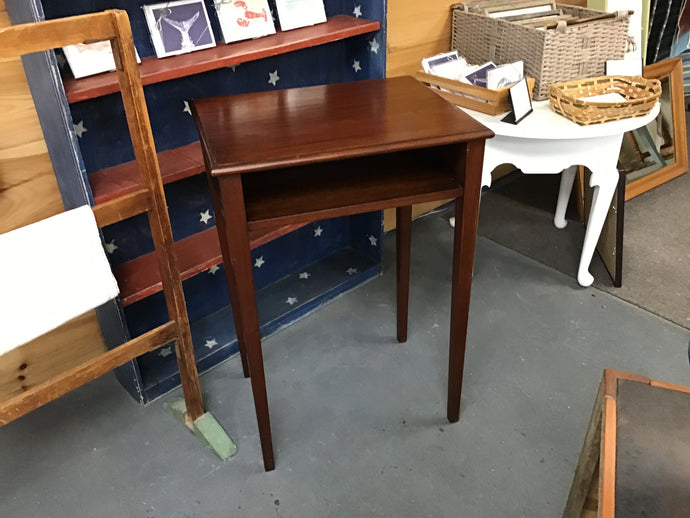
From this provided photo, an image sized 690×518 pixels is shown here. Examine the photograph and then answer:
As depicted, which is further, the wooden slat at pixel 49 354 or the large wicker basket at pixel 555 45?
the large wicker basket at pixel 555 45

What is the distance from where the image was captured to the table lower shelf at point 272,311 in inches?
73.4

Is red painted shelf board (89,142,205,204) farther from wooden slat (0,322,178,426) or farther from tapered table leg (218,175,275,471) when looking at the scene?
wooden slat (0,322,178,426)

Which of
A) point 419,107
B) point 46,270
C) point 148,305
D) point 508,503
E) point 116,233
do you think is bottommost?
point 508,503

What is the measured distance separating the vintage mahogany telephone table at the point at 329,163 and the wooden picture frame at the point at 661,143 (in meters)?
1.85

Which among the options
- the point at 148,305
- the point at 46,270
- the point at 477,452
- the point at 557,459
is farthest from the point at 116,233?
the point at 557,459

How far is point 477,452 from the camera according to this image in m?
1.63

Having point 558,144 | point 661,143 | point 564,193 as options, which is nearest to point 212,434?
point 558,144

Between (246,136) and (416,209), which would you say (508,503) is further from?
(416,209)

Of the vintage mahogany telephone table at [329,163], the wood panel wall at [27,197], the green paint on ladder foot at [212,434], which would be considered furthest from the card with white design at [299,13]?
the green paint on ladder foot at [212,434]

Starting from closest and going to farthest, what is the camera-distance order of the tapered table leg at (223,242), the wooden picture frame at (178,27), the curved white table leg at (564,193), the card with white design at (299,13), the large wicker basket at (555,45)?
the tapered table leg at (223,242) → the wooden picture frame at (178,27) → the card with white design at (299,13) → the large wicker basket at (555,45) → the curved white table leg at (564,193)

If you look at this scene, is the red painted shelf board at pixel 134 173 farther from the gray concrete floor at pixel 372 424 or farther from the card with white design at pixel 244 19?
the gray concrete floor at pixel 372 424

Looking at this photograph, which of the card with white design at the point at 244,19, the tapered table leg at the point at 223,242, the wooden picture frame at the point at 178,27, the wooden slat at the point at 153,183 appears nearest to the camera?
the wooden slat at the point at 153,183

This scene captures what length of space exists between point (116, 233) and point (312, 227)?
0.78 metres

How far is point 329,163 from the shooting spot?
1.51 metres
